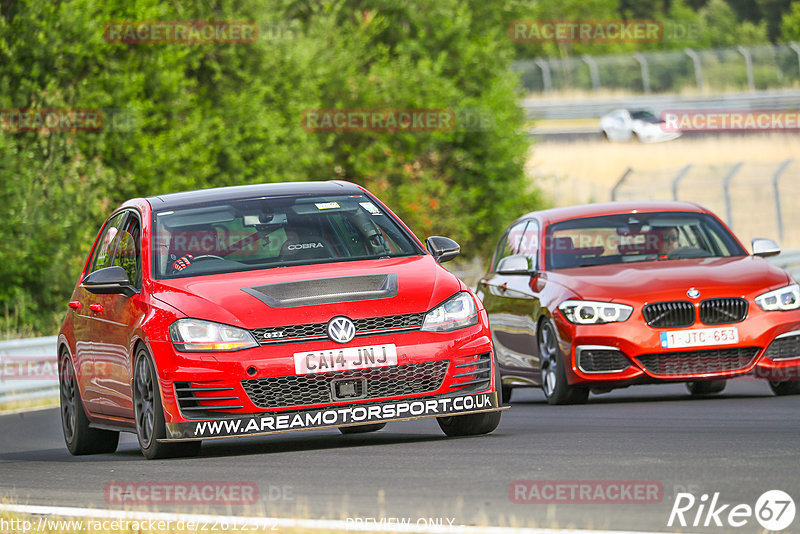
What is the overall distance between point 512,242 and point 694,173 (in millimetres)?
32550

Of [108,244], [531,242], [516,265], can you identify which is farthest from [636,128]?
[108,244]

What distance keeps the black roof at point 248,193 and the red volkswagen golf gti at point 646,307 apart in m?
2.53

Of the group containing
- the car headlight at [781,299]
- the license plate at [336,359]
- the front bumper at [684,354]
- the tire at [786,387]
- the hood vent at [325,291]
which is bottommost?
the tire at [786,387]

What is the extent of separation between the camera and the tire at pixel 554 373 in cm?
1269

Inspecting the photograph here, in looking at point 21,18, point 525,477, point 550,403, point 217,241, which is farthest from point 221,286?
point 21,18

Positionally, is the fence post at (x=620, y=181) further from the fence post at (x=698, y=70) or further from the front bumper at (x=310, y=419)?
the fence post at (x=698, y=70)

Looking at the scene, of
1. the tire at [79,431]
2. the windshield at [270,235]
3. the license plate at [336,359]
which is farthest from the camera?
the tire at [79,431]

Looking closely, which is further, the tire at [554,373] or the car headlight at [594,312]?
the tire at [554,373]

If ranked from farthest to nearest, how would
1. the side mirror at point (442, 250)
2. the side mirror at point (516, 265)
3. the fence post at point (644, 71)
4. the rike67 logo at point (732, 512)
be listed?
the fence post at point (644, 71) < the side mirror at point (516, 265) < the side mirror at point (442, 250) < the rike67 logo at point (732, 512)

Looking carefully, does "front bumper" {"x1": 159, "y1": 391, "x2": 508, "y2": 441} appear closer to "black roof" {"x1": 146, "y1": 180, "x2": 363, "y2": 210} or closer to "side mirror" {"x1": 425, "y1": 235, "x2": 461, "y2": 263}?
"side mirror" {"x1": 425, "y1": 235, "x2": 461, "y2": 263}

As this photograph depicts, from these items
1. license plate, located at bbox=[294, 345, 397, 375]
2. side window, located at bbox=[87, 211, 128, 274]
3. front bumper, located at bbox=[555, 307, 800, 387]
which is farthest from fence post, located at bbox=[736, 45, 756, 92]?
license plate, located at bbox=[294, 345, 397, 375]

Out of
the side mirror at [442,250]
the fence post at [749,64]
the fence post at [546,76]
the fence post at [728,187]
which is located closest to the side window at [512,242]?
the side mirror at [442,250]

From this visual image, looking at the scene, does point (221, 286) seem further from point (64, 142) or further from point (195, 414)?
point (64, 142)

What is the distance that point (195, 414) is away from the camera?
29.8 feet
